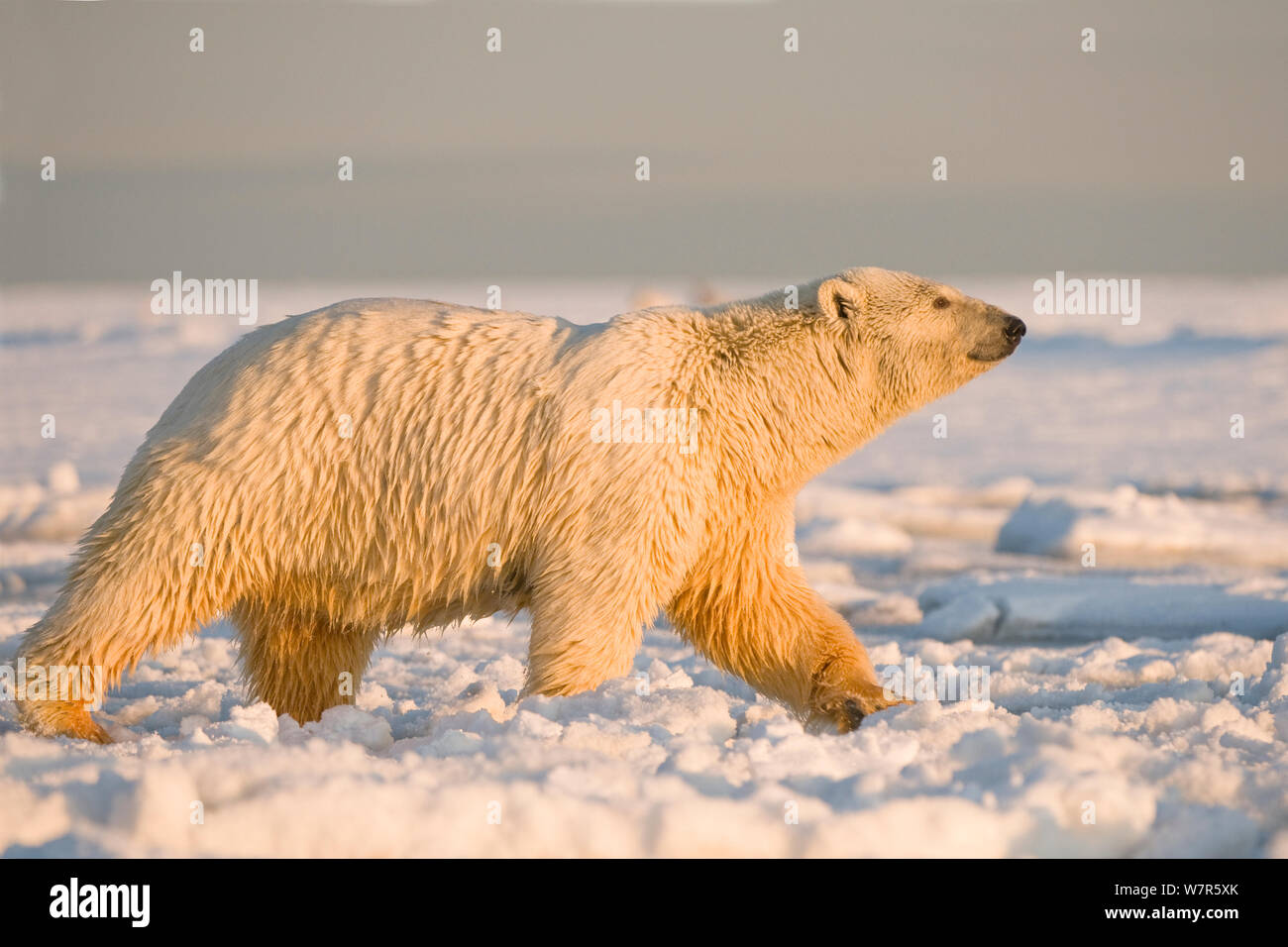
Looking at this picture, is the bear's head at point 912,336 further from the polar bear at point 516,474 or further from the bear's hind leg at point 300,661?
the bear's hind leg at point 300,661

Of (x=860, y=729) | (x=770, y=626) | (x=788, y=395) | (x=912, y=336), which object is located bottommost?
(x=860, y=729)

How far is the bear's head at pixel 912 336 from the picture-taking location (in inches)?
207

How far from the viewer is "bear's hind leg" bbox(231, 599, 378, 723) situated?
17.7 feet

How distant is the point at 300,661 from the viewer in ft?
17.9

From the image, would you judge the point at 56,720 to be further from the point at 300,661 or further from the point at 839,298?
the point at 839,298

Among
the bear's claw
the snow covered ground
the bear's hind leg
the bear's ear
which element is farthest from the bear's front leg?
the bear's claw

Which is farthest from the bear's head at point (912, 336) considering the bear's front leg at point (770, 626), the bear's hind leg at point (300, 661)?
the bear's hind leg at point (300, 661)

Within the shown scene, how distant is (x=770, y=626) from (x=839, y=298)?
4.07 feet

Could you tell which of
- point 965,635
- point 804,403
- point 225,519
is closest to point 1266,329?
point 965,635

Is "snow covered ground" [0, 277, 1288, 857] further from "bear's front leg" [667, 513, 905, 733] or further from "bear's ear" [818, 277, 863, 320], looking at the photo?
"bear's ear" [818, 277, 863, 320]

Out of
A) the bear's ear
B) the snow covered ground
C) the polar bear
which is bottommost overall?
the snow covered ground

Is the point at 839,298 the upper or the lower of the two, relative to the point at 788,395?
upper

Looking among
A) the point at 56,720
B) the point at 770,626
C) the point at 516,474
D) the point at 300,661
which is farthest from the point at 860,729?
the point at 56,720

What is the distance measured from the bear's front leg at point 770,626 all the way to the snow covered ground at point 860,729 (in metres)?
0.20
